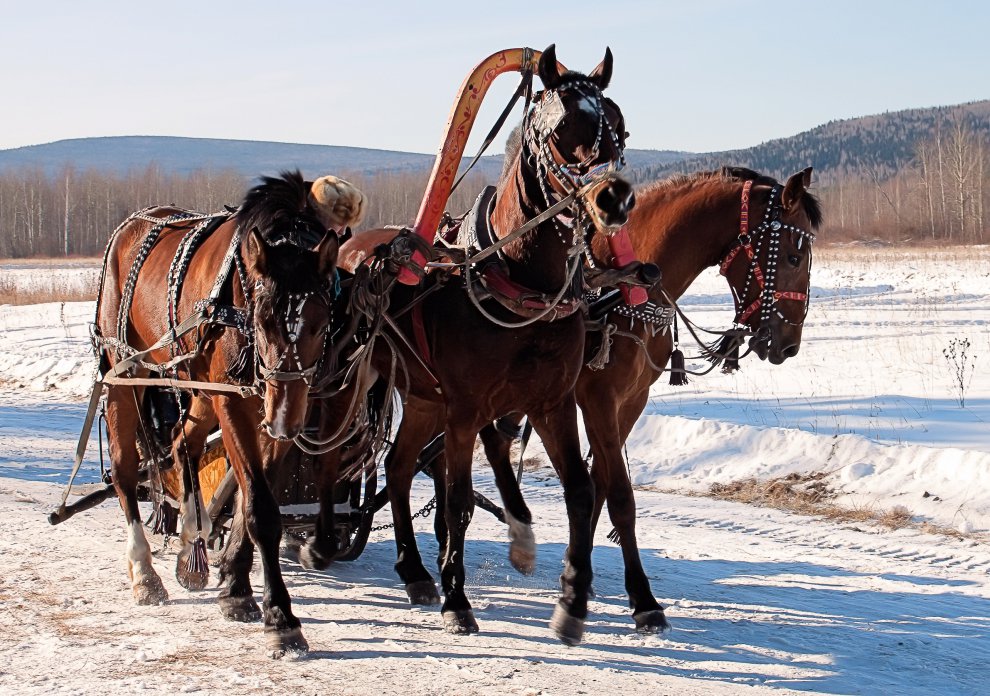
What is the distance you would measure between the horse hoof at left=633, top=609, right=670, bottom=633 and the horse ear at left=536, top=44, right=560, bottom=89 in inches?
102

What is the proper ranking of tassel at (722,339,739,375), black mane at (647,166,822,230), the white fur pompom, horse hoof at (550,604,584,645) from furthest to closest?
tassel at (722,339,739,375), black mane at (647,166,822,230), the white fur pompom, horse hoof at (550,604,584,645)

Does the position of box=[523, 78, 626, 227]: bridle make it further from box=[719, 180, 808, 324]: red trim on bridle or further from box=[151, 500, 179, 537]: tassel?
box=[151, 500, 179, 537]: tassel

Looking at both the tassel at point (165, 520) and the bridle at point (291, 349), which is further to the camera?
the tassel at point (165, 520)

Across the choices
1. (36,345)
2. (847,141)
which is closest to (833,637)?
(36,345)

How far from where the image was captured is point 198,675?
4637 mm

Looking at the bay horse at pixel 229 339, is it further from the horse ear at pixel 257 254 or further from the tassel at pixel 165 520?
the tassel at pixel 165 520

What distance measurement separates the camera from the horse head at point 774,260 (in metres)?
6.50

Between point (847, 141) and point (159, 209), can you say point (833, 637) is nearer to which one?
point (159, 209)

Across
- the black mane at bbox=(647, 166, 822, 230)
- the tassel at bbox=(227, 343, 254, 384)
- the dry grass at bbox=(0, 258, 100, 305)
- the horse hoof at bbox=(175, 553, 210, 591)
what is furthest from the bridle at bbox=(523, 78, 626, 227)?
the dry grass at bbox=(0, 258, 100, 305)

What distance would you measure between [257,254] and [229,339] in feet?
1.80

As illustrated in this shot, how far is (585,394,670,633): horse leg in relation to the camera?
5453mm

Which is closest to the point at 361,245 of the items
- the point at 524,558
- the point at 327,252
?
the point at 327,252

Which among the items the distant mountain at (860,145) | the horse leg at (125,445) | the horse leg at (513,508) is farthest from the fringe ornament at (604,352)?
the distant mountain at (860,145)

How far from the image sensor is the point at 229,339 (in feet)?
16.6
